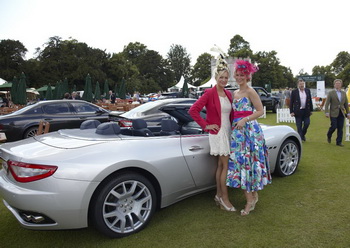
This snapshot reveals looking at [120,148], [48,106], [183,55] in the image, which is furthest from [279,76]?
[120,148]

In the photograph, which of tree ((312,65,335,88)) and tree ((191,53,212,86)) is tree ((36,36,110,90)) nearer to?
tree ((191,53,212,86))

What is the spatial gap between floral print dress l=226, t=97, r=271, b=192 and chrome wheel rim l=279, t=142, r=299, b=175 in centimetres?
133

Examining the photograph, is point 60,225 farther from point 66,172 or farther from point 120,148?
point 120,148

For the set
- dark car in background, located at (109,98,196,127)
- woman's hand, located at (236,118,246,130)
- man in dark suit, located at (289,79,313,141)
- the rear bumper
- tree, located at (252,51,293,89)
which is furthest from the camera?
tree, located at (252,51,293,89)

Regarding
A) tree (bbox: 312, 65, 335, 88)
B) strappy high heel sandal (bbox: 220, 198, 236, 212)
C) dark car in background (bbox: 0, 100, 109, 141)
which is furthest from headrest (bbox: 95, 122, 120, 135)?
tree (bbox: 312, 65, 335, 88)

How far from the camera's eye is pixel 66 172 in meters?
2.43

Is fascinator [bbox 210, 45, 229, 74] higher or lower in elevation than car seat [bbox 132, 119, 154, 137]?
higher

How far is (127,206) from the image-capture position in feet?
9.20

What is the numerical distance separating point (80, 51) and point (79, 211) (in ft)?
175

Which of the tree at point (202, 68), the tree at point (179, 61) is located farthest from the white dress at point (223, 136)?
the tree at point (179, 61)

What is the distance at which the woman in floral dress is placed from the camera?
3.17 metres

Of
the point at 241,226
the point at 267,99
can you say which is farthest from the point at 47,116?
the point at 267,99

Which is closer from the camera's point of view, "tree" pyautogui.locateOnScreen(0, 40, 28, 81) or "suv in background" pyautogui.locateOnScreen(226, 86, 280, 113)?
"suv in background" pyautogui.locateOnScreen(226, 86, 280, 113)

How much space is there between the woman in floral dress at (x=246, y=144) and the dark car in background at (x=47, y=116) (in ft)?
21.6
